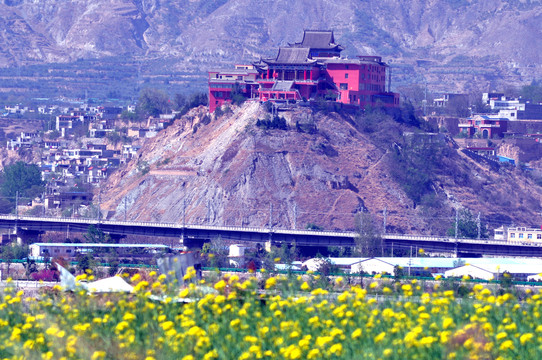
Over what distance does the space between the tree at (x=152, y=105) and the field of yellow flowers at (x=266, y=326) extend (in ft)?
301

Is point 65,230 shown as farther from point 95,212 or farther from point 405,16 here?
point 405,16

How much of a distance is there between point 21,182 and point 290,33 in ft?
302

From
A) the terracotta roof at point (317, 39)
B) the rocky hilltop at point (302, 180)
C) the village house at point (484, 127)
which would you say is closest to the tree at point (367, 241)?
the rocky hilltop at point (302, 180)

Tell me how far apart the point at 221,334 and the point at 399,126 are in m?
68.2

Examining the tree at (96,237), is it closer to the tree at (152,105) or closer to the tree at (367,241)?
the tree at (367,241)

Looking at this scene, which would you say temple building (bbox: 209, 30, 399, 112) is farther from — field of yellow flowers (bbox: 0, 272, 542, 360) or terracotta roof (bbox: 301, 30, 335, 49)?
field of yellow flowers (bbox: 0, 272, 542, 360)

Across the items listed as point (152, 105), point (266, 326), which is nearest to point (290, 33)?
point (152, 105)

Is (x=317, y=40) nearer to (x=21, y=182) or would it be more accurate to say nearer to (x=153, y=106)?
(x=21, y=182)

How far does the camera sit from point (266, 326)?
53.6 ft

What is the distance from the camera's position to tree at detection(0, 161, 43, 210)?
3521 inches

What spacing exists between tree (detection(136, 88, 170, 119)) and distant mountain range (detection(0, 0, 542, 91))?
4654 centimetres

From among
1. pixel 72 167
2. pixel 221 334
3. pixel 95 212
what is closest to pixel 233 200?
pixel 95 212

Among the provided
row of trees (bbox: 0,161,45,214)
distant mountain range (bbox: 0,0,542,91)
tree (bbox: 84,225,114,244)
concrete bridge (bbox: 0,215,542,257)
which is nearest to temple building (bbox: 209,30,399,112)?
concrete bridge (bbox: 0,215,542,257)

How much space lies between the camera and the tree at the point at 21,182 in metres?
89.4
